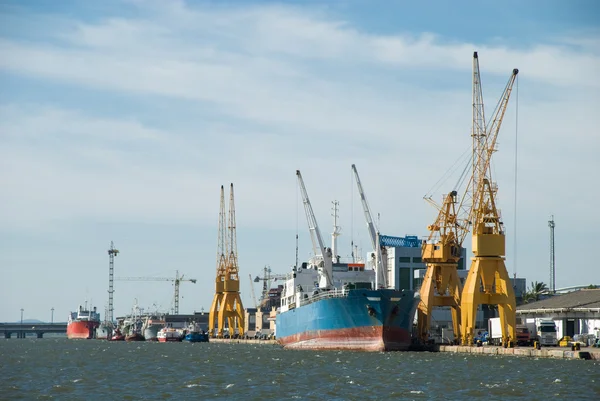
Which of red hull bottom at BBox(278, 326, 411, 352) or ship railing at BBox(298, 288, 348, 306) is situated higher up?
ship railing at BBox(298, 288, 348, 306)

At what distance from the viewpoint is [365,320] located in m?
80.8

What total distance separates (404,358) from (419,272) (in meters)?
64.9

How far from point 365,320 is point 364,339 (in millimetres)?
1928

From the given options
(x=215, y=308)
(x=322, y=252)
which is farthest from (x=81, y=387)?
(x=215, y=308)

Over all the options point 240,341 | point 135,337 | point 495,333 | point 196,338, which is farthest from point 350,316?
point 135,337

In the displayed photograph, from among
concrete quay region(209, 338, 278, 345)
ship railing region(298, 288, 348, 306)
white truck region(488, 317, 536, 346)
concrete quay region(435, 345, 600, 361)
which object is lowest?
concrete quay region(209, 338, 278, 345)

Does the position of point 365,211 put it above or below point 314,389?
above

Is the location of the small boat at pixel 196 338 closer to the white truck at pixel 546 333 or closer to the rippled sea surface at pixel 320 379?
the white truck at pixel 546 333

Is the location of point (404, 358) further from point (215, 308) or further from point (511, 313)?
point (215, 308)

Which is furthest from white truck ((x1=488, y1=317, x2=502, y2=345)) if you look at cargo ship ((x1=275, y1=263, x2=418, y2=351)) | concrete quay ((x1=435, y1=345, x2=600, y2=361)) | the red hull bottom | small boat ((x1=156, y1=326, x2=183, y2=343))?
small boat ((x1=156, y1=326, x2=183, y2=343))

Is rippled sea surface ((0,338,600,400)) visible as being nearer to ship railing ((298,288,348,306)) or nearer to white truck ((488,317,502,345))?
ship railing ((298,288,348,306))

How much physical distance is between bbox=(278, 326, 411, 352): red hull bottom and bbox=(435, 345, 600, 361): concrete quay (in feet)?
14.5

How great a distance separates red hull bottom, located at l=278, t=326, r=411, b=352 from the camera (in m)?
80.4

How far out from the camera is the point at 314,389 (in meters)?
50.0
